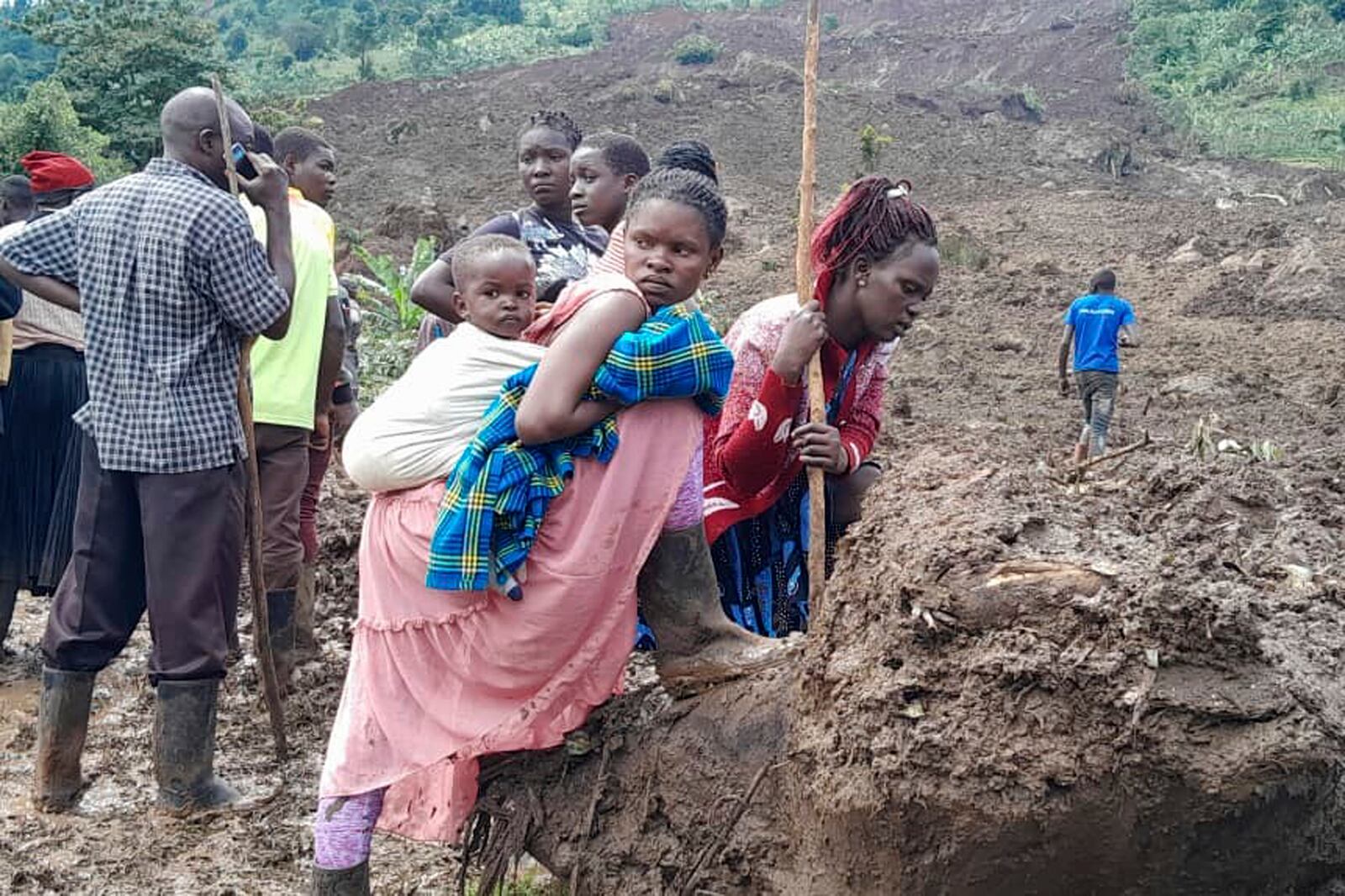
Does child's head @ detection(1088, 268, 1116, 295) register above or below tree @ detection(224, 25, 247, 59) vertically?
below

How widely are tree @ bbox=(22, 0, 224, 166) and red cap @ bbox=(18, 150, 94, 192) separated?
1376 cm

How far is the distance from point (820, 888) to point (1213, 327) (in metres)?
11.8

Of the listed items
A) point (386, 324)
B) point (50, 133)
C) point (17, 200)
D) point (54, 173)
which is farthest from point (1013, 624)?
point (50, 133)

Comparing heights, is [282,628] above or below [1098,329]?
below

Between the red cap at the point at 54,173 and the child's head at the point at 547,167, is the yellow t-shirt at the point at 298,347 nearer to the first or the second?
the child's head at the point at 547,167

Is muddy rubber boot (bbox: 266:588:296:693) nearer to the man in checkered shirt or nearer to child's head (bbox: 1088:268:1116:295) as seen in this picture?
the man in checkered shirt

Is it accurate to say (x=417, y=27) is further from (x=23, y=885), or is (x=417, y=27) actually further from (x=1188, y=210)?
(x=23, y=885)

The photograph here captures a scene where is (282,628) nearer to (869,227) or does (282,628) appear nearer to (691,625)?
(691,625)

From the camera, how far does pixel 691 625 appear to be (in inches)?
106

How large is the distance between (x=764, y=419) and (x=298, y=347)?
6.55ft

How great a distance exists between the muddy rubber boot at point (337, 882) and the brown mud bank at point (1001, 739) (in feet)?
1.07

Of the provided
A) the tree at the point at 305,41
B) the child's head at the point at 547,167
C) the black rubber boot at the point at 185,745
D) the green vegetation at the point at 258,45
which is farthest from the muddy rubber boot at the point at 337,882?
the tree at the point at 305,41

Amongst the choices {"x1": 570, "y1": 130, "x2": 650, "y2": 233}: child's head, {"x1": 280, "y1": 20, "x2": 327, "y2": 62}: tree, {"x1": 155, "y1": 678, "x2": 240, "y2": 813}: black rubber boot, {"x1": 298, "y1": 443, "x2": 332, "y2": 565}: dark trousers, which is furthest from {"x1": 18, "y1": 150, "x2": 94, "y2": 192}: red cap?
{"x1": 280, "y1": 20, "x2": 327, "y2": 62}: tree

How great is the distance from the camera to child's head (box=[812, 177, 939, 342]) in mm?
2912
